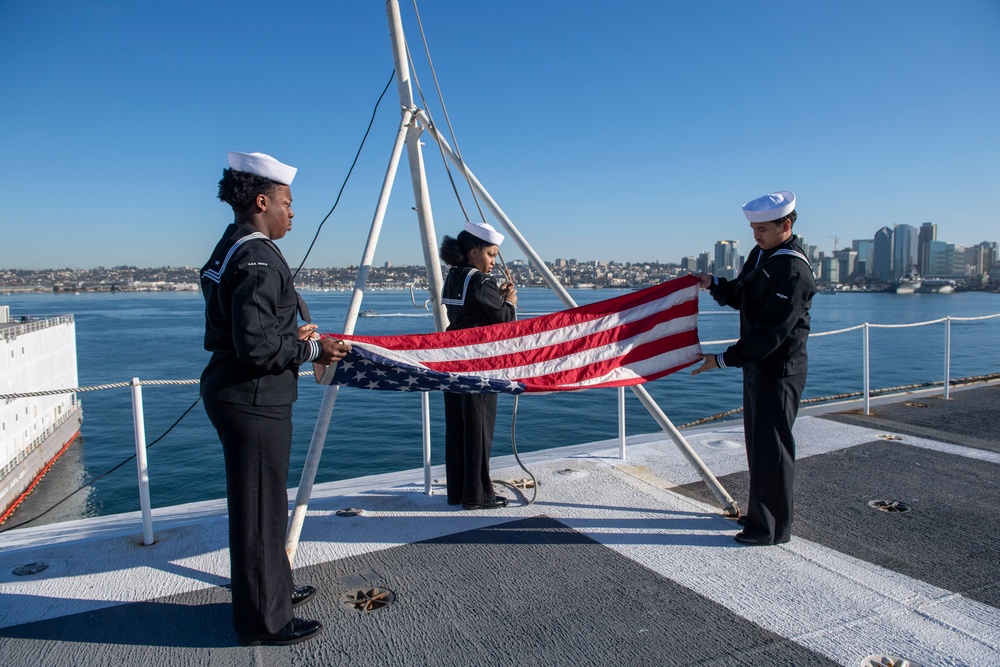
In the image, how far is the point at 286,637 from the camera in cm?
262

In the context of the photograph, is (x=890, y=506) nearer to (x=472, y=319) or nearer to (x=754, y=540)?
(x=754, y=540)

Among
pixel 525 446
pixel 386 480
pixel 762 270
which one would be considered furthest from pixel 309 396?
pixel 762 270

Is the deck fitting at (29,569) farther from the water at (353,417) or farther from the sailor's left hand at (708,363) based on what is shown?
the sailor's left hand at (708,363)

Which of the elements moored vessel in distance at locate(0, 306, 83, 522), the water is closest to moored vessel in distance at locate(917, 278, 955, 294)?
the water

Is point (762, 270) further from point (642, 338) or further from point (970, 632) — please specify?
point (970, 632)

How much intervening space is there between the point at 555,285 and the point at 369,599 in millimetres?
2165

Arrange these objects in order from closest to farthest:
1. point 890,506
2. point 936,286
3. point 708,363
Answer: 1. point 708,363
2. point 890,506
3. point 936,286

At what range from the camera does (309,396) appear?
2995cm

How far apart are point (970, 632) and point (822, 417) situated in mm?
4215

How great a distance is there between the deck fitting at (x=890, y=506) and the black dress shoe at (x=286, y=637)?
3.33m

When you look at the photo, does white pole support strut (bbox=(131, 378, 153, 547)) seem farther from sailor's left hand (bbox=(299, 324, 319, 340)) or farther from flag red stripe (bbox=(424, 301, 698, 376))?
flag red stripe (bbox=(424, 301, 698, 376))

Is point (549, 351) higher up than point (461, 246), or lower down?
lower down

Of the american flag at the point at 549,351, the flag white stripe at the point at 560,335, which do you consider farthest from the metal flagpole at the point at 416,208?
the flag white stripe at the point at 560,335

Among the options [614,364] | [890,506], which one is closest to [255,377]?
[614,364]
